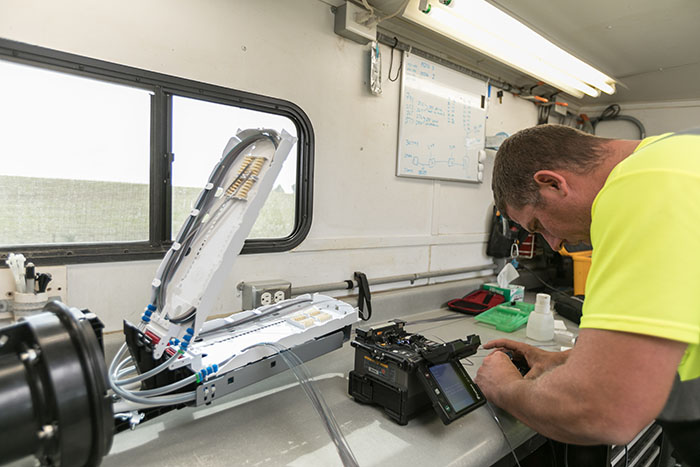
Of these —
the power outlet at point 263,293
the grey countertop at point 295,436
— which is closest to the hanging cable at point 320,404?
the grey countertop at point 295,436

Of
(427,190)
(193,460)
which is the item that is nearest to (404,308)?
(427,190)

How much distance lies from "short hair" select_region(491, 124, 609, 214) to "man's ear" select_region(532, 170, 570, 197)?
2 centimetres

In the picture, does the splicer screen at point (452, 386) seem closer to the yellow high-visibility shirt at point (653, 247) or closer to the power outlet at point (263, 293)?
the yellow high-visibility shirt at point (653, 247)

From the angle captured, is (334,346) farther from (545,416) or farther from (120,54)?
(120,54)

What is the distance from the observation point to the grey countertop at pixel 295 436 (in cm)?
88

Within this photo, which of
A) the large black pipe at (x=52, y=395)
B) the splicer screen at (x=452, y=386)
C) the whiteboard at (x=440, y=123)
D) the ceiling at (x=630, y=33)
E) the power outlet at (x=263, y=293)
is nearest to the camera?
the large black pipe at (x=52, y=395)

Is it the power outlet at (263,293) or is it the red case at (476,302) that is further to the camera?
the red case at (476,302)

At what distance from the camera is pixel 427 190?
2.31m

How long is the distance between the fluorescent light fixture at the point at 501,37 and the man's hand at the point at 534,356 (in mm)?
1287

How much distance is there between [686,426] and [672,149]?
626 mm

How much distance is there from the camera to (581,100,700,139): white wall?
129 inches

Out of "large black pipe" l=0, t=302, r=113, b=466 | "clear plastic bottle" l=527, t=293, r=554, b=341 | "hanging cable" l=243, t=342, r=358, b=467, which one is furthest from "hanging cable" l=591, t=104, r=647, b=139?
"large black pipe" l=0, t=302, r=113, b=466

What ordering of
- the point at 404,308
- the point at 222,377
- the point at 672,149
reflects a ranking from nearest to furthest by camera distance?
1. the point at 672,149
2. the point at 222,377
3. the point at 404,308

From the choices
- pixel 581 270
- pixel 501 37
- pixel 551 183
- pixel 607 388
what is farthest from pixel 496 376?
pixel 581 270
